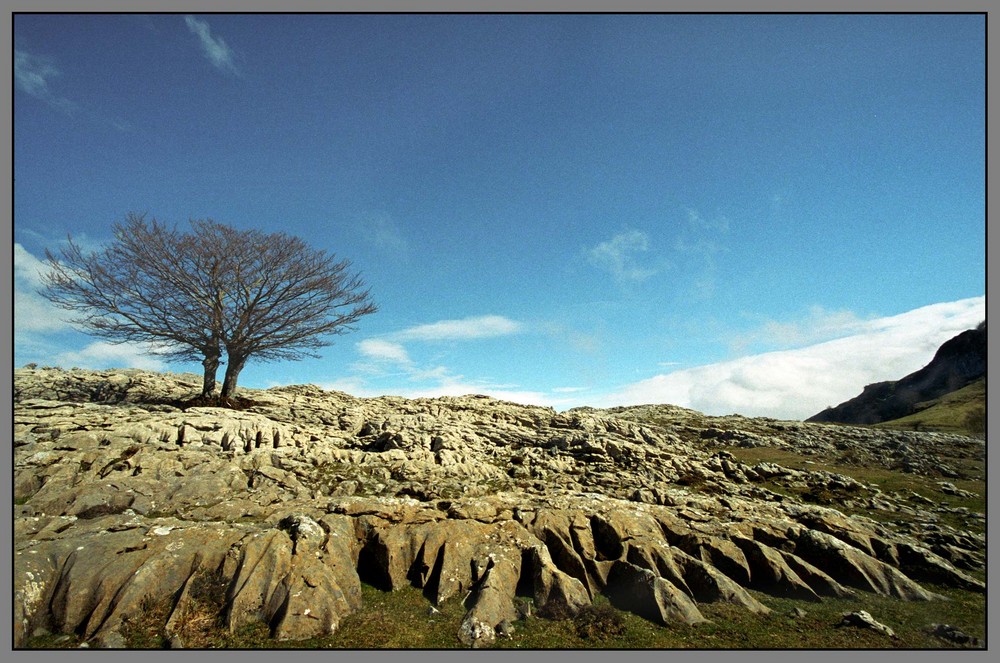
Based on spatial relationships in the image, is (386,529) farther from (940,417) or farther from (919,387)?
(919,387)

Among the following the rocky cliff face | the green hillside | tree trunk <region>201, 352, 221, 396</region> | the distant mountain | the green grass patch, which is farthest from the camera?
the green hillside

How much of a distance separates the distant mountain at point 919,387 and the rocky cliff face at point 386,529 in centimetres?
1035

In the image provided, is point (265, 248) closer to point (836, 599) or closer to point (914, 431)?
point (836, 599)

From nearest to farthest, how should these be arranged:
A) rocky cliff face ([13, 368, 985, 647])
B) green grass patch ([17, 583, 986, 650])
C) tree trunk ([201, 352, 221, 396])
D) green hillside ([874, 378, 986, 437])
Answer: green grass patch ([17, 583, 986, 650]) → rocky cliff face ([13, 368, 985, 647]) → tree trunk ([201, 352, 221, 396]) → green hillside ([874, 378, 986, 437])

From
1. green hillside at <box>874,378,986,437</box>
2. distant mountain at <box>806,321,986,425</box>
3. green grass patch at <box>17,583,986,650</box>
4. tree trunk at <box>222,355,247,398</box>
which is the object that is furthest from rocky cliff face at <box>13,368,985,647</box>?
green hillside at <box>874,378,986,437</box>

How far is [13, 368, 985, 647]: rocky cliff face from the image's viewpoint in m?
13.4

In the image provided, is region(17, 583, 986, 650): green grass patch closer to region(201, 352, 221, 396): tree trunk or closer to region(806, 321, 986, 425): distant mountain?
region(806, 321, 986, 425): distant mountain

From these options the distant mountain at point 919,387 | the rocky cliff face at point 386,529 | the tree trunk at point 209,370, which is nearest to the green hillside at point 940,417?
the distant mountain at point 919,387

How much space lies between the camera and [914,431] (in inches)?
2109

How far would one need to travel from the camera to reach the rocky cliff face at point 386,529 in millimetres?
13375

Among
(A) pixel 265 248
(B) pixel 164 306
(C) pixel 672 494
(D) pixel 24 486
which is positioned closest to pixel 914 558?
(C) pixel 672 494

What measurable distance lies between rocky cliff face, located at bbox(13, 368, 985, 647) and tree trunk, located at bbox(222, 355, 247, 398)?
13.2ft

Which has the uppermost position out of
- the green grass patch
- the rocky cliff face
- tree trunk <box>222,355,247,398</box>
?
tree trunk <box>222,355,247,398</box>

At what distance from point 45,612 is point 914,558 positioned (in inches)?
1288
